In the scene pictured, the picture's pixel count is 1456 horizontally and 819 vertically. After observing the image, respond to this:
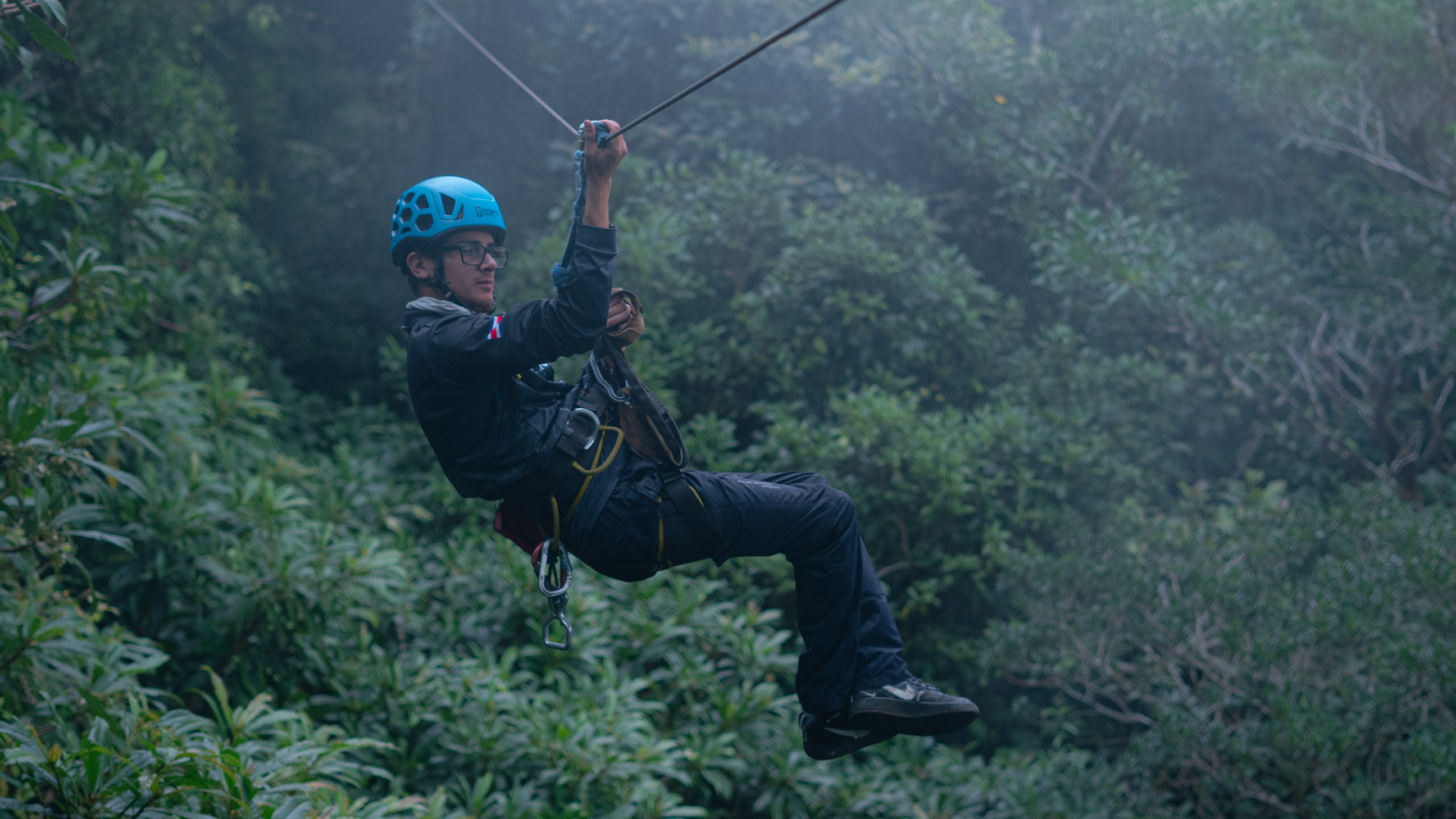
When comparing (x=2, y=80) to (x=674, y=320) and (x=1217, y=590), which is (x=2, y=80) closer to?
(x=674, y=320)

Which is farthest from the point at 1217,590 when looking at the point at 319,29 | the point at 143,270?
the point at 319,29

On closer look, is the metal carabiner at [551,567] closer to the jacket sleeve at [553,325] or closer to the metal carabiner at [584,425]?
the metal carabiner at [584,425]

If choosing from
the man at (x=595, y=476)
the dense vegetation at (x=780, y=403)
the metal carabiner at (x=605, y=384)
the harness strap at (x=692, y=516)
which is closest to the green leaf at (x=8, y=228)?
the dense vegetation at (x=780, y=403)

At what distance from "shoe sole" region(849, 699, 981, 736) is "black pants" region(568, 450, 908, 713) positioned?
0.30 feet

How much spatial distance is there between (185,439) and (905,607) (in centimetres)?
431

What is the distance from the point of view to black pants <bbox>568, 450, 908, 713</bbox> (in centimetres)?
279

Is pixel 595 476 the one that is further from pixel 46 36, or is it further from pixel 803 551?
pixel 46 36

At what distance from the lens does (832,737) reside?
294 centimetres

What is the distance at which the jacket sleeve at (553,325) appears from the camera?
238 centimetres

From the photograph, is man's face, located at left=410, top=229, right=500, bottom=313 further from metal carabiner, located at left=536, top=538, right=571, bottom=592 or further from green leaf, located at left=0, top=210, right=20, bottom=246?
green leaf, located at left=0, top=210, right=20, bottom=246

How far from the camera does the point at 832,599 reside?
2.94 metres

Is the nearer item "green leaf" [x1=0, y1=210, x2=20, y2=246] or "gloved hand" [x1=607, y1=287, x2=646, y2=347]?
"gloved hand" [x1=607, y1=287, x2=646, y2=347]

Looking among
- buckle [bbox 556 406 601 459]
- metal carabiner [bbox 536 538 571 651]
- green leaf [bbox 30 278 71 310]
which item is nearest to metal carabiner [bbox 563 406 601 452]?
buckle [bbox 556 406 601 459]

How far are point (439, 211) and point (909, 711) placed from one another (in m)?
1.95
